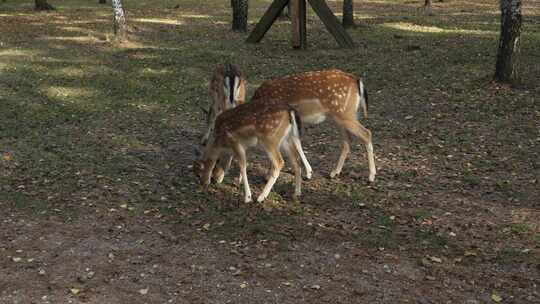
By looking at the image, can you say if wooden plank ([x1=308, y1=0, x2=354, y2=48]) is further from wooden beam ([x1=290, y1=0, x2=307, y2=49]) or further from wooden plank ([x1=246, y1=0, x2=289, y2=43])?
wooden plank ([x1=246, y1=0, x2=289, y2=43])

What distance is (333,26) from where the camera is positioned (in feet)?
53.8

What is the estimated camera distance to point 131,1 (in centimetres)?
3153

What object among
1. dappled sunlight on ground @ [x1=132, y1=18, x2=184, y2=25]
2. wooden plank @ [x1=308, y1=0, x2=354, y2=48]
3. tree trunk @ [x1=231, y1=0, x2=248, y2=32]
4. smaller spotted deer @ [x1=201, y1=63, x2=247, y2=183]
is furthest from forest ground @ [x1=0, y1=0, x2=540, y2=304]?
dappled sunlight on ground @ [x1=132, y1=18, x2=184, y2=25]

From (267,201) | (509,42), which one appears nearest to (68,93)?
(267,201)

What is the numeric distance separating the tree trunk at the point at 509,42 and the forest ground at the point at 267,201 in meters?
0.39

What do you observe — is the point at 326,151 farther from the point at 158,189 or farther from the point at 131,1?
the point at 131,1

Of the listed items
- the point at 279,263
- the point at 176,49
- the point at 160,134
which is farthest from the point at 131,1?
the point at 279,263

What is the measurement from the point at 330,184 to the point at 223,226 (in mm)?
1819

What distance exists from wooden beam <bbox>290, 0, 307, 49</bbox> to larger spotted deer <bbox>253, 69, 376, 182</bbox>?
863cm

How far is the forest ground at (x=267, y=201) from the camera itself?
5.43 m

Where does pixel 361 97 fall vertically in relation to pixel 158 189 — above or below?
above

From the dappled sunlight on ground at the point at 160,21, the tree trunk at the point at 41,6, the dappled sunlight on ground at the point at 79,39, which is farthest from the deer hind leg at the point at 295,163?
the tree trunk at the point at 41,6

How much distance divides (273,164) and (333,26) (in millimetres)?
10257

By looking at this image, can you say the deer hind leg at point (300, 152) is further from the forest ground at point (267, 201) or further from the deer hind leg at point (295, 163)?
the forest ground at point (267, 201)
